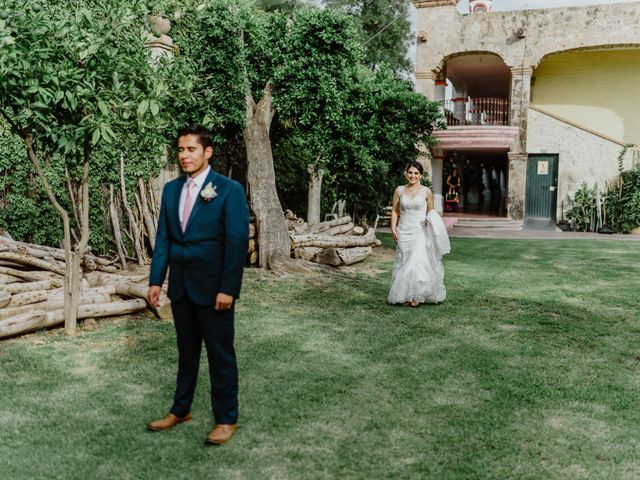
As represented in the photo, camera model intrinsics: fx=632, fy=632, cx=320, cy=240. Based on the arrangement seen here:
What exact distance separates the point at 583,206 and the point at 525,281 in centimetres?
1313

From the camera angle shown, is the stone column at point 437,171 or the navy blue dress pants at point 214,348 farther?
the stone column at point 437,171

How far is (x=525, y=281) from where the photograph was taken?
10.3 meters

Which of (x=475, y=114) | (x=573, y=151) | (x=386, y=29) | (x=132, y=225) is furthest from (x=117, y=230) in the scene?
(x=386, y=29)

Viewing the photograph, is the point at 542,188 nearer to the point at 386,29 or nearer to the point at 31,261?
the point at 386,29

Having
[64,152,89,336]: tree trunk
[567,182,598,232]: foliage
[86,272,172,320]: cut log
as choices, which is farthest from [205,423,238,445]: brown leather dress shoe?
[567,182,598,232]: foliage

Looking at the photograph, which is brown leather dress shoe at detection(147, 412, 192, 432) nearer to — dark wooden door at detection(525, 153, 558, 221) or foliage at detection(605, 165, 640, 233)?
foliage at detection(605, 165, 640, 233)

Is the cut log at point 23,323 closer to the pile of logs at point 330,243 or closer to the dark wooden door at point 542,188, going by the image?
the pile of logs at point 330,243

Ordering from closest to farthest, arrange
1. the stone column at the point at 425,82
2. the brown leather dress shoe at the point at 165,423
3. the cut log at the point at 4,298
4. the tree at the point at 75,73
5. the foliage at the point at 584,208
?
1. the brown leather dress shoe at the point at 165,423
2. the tree at the point at 75,73
3. the cut log at the point at 4,298
4. the foliage at the point at 584,208
5. the stone column at the point at 425,82

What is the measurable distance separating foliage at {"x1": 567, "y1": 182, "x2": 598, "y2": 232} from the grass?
1439cm

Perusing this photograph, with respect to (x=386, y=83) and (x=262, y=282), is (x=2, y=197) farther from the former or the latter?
(x=386, y=83)

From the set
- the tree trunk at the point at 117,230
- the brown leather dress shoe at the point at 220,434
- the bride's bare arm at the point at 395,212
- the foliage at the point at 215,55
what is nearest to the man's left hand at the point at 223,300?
the brown leather dress shoe at the point at 220,434

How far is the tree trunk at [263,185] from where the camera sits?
10.9 m

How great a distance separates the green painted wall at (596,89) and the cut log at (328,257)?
661 inches

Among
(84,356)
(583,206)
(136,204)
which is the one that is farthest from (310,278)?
(583,206)
